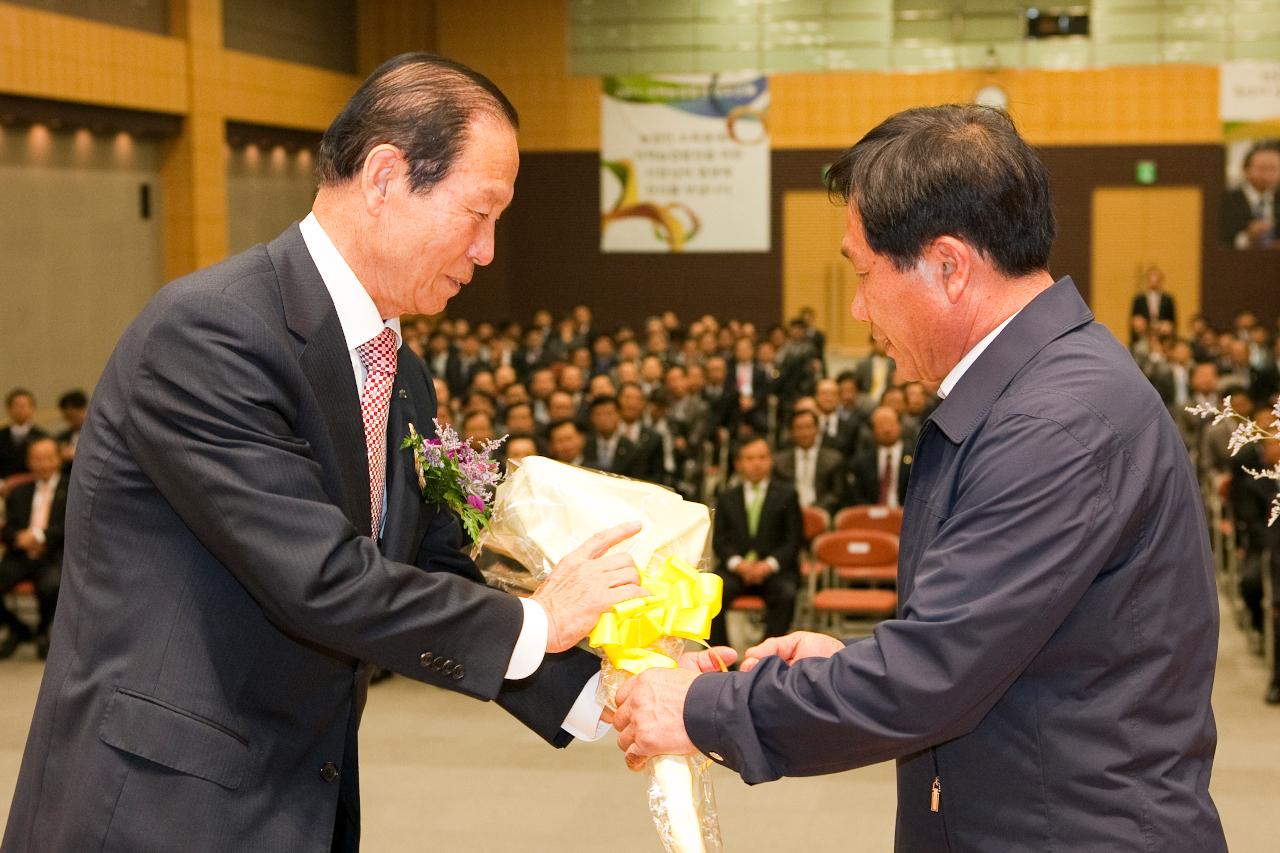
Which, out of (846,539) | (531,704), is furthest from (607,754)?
(531,704)

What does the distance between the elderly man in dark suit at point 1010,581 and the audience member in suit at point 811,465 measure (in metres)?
8.98

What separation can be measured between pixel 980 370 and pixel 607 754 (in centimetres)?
554

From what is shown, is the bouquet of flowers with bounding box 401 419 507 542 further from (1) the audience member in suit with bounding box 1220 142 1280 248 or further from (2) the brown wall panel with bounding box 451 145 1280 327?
(1) the audience member in suit with bounding box 1220 142 1280 248

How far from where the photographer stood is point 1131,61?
25.5 meters

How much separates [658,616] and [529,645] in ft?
0.95

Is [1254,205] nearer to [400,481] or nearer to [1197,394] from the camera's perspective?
[1197,394]

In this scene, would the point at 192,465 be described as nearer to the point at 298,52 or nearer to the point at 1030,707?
the point at 1030,707

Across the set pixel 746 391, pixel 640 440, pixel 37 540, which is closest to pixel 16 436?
pixel 37 540

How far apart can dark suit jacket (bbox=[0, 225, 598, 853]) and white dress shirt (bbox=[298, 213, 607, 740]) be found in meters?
0.04

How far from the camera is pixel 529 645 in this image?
7.84 feet

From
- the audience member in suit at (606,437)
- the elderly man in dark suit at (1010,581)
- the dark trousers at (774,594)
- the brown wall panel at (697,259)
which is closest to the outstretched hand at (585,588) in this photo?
the elderly man in dark suit at (1010,581)

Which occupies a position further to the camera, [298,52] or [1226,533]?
[298,52]

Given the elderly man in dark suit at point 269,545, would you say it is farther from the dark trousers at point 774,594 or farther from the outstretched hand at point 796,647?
the dark trousers at point 774,594

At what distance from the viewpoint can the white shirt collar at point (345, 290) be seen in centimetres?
234
